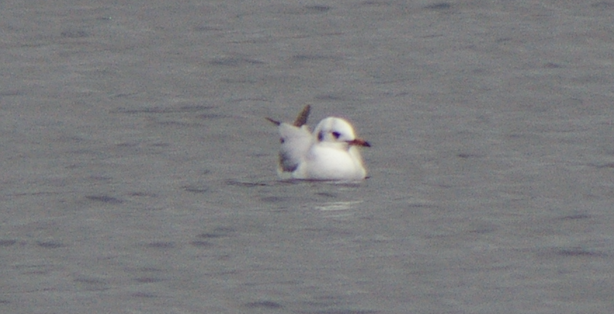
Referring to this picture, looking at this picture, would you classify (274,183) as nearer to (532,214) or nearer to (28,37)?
(532,214)

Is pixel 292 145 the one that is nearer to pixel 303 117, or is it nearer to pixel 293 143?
pixel 293 143

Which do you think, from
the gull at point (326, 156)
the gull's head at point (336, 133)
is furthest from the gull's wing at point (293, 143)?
the gull's head at point (336, 133)

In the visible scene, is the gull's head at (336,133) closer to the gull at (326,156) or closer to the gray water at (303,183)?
the gull at (326,156)

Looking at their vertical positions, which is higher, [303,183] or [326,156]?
[326,156]

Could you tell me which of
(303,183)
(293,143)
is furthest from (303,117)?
(303,183)

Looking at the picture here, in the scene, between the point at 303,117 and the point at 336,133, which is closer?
the point at 336,133

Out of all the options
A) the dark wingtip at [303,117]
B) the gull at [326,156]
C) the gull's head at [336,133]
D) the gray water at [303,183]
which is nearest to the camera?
the gray water at [303,183]
